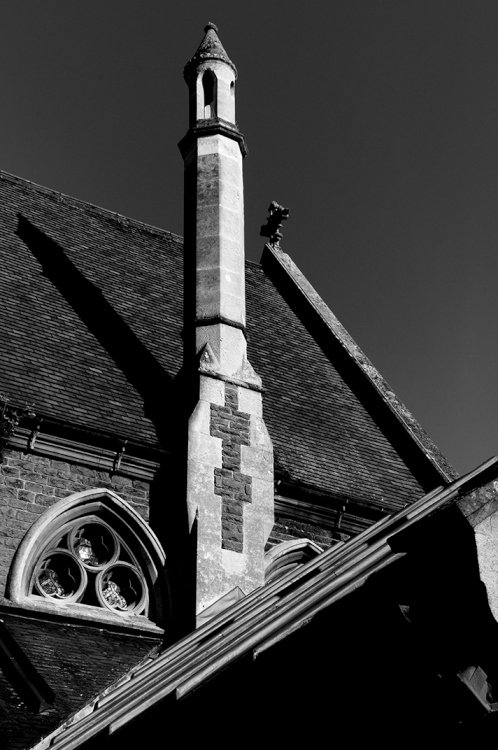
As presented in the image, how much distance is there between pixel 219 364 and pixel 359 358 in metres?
4.36

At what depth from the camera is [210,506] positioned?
979 centimetres

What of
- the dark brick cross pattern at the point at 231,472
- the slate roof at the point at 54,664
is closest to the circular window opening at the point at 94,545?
Answer: the slate roof at the point at 54,664

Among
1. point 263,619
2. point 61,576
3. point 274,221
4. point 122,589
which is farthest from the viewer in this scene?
point 274,221

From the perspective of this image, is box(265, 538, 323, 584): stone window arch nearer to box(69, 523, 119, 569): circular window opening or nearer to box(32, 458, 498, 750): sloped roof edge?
box(69, 523, 119, 569): circular window opening

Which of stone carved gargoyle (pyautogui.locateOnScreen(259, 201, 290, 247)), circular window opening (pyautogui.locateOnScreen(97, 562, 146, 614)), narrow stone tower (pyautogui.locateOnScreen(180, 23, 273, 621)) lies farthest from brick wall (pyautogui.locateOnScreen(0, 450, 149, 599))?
stone carved gargoyle (pyautogui.locateOnScreen(259, 201, 290, 247))

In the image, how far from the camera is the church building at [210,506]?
145 inches

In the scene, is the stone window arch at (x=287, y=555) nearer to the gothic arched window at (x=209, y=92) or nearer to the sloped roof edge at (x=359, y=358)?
the sloped roof edge at (x=359, y=358)

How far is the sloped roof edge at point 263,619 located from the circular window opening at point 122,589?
236cm

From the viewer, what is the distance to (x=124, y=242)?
48.5 ft

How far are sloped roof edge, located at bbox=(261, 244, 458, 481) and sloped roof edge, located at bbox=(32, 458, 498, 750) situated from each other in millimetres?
6189

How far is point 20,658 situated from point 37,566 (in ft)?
4.87

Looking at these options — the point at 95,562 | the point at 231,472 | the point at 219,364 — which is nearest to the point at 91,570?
the point at 95,562

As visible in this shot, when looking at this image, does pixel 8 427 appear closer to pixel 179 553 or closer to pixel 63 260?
pixel 179 553

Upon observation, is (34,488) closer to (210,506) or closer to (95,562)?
(95,562)
